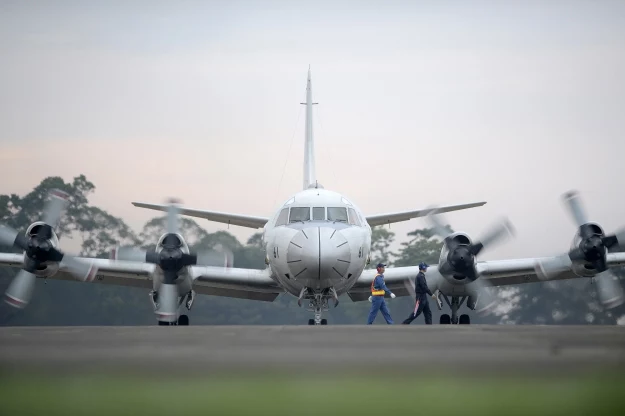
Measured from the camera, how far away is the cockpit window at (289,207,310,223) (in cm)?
2388

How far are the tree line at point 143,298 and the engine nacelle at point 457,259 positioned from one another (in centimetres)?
1497

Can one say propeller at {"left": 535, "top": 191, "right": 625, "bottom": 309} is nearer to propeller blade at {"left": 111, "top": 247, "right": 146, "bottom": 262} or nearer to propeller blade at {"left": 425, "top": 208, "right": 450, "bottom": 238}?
propeller blade at {"left": 425, "top": 208, "right": 450, "bottom": 238}

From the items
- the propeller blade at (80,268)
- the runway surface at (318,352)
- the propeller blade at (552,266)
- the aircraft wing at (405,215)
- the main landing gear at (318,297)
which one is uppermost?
the aircraft wing at (405,215)

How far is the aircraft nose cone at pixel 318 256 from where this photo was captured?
74.4 feet

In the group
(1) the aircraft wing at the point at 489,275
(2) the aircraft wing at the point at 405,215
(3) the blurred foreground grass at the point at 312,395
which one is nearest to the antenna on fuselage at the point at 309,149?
(2) the aircraft wing at the point at 405,215

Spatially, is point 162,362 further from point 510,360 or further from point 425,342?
point 425,342

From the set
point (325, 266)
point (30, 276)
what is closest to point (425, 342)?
point (325, 266)

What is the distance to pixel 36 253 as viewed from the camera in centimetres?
2353

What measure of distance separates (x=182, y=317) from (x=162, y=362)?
717 inches

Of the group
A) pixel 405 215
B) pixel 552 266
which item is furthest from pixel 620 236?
pixel 405 215

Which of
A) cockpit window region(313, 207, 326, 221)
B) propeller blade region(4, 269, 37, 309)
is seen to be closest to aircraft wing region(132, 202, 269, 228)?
Answer: cockpit window region(313, 207, 326, 221)

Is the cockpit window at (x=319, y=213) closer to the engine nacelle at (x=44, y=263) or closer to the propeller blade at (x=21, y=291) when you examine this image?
the engine nacelle at (x=44, y=263)

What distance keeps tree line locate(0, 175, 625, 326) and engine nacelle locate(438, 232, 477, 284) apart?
14966 mm

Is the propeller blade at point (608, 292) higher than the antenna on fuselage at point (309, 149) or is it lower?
lower
